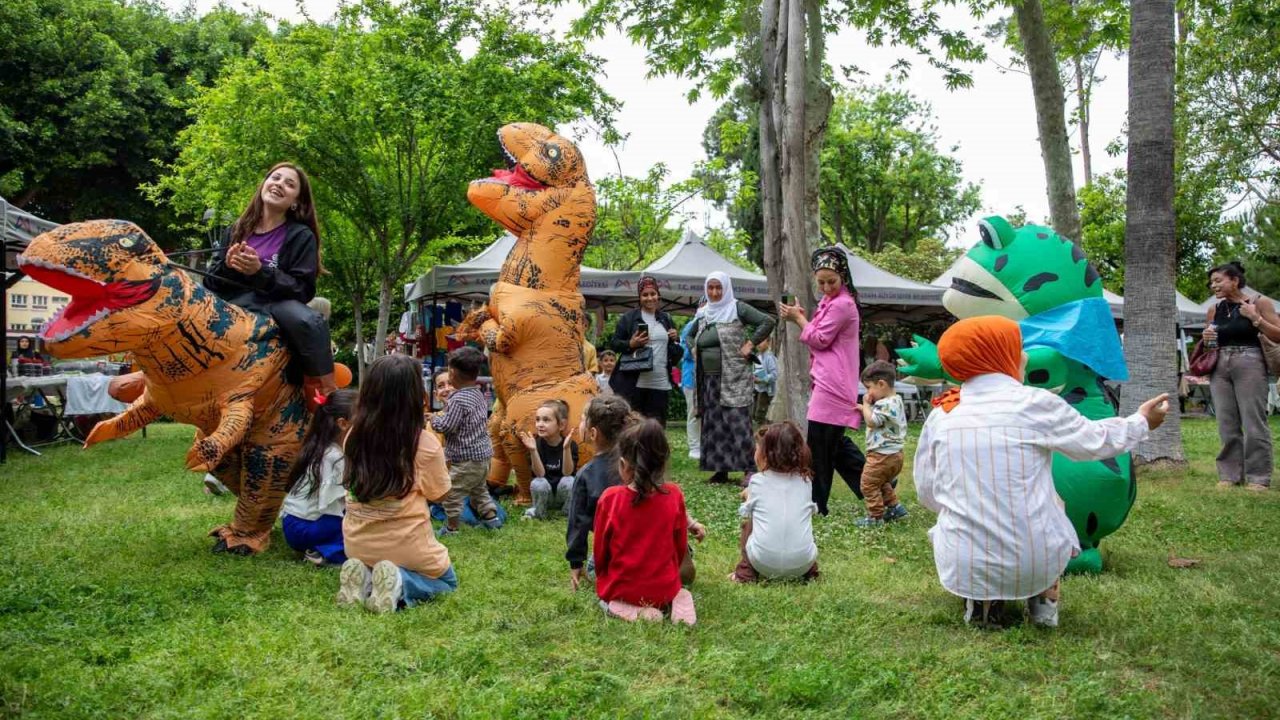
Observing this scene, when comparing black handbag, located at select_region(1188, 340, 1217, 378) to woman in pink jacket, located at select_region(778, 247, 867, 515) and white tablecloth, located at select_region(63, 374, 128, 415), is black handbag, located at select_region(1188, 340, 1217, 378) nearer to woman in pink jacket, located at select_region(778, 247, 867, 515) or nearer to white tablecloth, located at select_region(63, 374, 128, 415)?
woman in pink jacket, located at select_region(778, 247, 867, 515)

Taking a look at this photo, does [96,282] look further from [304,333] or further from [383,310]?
[383,310]

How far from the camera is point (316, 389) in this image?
5047 millimetres

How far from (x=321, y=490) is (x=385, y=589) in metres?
1.15

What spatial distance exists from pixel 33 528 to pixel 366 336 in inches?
903

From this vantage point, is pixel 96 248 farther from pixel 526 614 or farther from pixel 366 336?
pixel 366 336

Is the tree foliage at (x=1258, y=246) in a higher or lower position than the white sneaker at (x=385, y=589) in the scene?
higher

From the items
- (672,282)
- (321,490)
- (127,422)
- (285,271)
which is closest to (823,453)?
(321,490)

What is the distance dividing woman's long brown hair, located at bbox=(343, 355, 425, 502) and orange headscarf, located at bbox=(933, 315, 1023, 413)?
2.41 metres

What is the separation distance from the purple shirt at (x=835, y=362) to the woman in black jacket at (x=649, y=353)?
2219 mm

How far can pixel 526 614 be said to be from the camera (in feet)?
12.5

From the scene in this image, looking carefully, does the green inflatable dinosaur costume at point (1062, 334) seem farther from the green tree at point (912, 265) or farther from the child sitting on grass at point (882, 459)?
the green tree at point (912, 265)

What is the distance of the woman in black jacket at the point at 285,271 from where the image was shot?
16.0 ft

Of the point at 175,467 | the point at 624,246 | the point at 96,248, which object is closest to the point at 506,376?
the point at 96,248

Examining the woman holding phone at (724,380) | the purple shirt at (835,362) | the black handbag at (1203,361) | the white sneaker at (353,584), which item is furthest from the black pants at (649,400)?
the black handbag at (1203,361)
